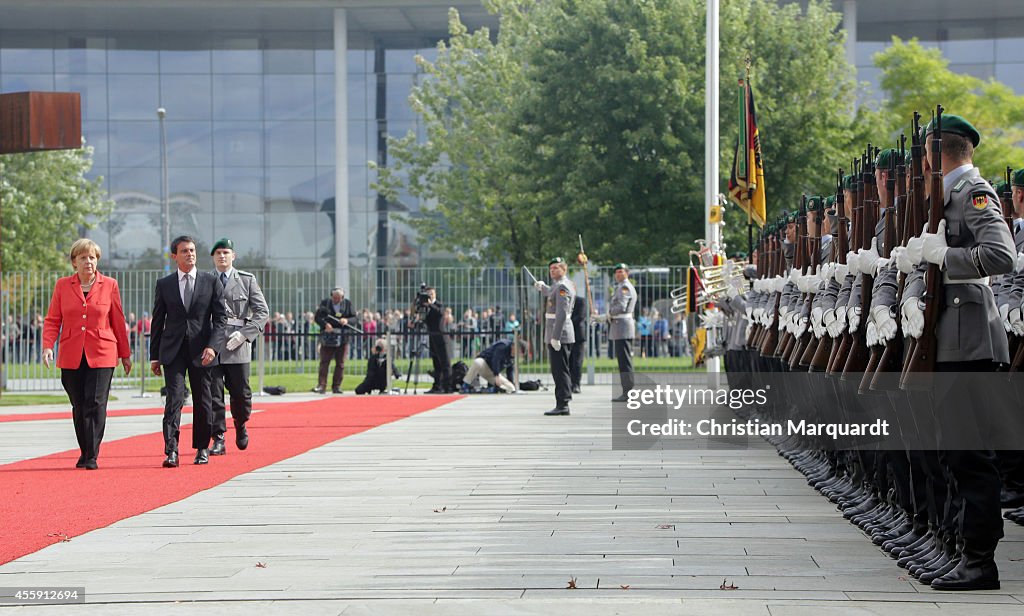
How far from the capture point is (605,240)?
36.2m

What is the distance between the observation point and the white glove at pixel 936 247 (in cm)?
638

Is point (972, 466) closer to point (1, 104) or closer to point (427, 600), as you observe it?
point (427, 600)

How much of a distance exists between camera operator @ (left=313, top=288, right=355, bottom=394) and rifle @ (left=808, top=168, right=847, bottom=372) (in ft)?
58.3

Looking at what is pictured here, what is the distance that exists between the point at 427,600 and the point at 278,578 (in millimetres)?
954

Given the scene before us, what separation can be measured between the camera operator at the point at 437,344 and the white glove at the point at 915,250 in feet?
63.6

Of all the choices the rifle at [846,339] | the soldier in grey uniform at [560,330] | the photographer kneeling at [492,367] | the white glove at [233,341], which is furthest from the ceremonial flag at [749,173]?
the rifle at [846,339]

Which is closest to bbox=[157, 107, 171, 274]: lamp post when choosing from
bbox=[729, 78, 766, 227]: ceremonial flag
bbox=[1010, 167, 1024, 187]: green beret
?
bbox=[729, 78, 766, 227]: ceremonial flag

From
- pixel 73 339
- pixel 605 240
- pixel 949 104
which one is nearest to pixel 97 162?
pixel 605 240

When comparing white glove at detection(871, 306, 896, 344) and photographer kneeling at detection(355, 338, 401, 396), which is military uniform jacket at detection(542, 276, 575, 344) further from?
white glove at detection(871, 306, 896, 344)

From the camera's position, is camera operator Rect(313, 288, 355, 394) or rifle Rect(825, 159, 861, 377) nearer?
rifle Rect(825, 159, 861, 377)

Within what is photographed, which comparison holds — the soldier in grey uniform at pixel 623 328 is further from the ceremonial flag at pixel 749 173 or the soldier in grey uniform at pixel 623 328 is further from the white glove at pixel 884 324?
the white glove at pixel 884 324

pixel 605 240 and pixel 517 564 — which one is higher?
pixel 605 240

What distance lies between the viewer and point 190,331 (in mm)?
12789

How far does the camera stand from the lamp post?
52.9 meters
